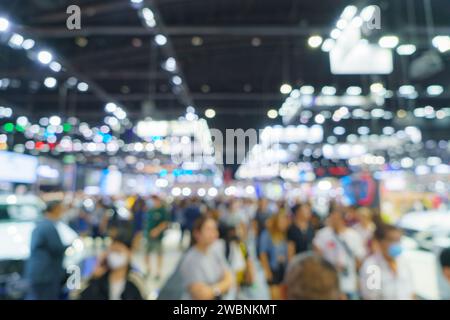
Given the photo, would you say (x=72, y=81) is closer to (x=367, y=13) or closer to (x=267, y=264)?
(x=367, y=13)

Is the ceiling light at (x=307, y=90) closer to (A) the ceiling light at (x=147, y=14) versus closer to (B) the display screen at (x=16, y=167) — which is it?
(A) the ceiling light at (x=147, y=14)

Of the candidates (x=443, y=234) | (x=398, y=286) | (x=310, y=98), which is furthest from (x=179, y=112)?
(x=398, y=286)

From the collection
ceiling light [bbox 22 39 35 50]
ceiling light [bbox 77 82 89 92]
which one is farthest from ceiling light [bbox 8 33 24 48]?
ceiling light [bbox 77 82 89 92]

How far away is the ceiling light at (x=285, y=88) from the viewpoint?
12308 mm

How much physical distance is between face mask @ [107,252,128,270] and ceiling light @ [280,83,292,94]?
10.7 meters

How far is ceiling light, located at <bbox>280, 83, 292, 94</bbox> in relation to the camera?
40.4 feet

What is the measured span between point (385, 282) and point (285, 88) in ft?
35.4

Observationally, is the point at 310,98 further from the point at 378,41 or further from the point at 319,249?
the point at 319,249

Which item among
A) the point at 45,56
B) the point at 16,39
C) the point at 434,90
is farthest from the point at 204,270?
the point at 434,90

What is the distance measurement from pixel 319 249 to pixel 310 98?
801cm

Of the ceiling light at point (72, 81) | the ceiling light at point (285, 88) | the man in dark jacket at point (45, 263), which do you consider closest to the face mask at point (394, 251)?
the man in dark jacket at point (45, 263)

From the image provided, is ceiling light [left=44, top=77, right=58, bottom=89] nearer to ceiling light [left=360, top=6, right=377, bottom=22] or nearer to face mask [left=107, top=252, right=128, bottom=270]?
ceiling light [left=360, top=6, right=377, bottom=22]

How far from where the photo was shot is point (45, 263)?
10.7 ft

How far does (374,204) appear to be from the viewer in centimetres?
Answer: 787
